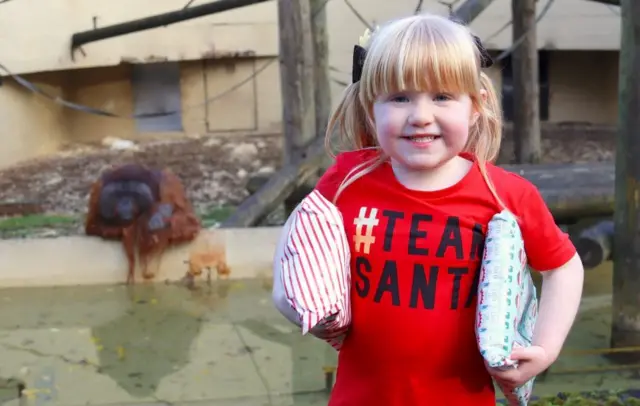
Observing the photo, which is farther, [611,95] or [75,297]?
[611,95]

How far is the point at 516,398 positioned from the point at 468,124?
1.51 ft

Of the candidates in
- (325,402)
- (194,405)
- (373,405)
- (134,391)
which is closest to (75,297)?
(134,391)

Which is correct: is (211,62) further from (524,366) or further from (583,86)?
(524,366)

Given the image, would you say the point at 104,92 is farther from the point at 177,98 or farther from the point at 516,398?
the point at 516,398

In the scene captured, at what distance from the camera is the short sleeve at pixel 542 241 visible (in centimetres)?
137

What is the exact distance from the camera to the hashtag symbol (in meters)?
1.40

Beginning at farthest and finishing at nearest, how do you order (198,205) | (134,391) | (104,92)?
1. (104,92)
2. (198,205)
3. (134,391)

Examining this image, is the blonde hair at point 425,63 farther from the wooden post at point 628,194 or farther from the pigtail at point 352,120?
the wooden post at point 628,194

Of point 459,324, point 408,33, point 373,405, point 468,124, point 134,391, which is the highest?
point 408,33

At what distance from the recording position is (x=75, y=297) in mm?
4363

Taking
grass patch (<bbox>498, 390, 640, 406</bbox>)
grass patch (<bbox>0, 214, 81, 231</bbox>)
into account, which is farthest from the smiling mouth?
grass patch (<bbox>0, 214, 81, 231</bbox>)

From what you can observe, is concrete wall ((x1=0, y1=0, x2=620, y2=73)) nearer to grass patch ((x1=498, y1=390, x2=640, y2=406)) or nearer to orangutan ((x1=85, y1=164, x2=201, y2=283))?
orangutan ((x1=85, y1=164, x2=201, y2=283))

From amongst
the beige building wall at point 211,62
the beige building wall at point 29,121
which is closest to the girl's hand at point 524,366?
the beige building wall at point 29,121

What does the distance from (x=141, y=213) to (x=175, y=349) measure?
1235mm
